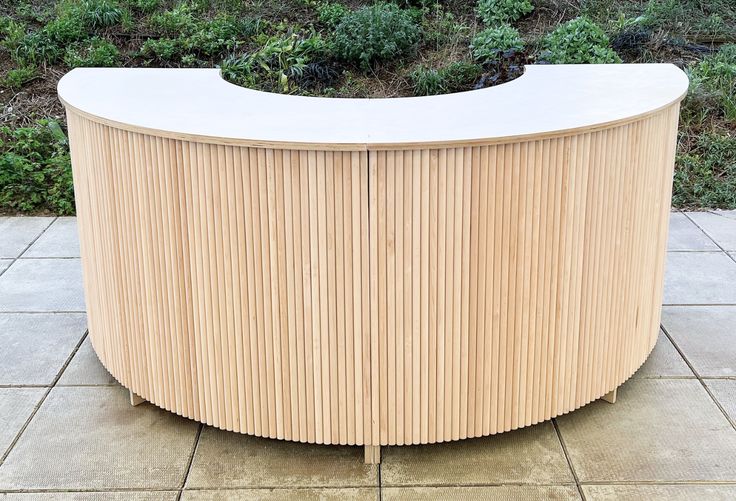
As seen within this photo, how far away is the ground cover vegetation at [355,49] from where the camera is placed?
6754mm

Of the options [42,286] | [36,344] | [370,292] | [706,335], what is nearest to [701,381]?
[706,335]

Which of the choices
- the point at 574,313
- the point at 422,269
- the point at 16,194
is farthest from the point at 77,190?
the point at 16,194

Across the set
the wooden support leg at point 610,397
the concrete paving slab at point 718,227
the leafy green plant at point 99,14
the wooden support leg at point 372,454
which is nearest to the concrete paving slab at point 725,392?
the wooden support leg at point 610,397

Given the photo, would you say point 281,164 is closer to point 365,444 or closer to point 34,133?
point 365,444

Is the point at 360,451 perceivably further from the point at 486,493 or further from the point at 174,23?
the point at 174,23

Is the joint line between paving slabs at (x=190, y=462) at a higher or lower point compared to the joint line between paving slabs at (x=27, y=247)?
higher

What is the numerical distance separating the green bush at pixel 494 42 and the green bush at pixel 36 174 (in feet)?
11.1

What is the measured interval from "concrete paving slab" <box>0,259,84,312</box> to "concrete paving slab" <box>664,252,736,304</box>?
10.3ft

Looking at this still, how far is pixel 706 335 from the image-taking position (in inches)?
173

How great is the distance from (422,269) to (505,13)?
231 inches

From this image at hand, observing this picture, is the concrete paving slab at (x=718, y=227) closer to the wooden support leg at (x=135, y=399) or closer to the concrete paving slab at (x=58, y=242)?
the wooden support leg at (x=135, y=399)

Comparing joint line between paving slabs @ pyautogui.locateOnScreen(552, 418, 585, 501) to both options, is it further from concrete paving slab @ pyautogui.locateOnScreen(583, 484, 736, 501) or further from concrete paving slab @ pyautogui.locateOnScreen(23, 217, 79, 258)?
concrete paving slab @ pyautogui.locateOnScreen(23, 217, 79, 258)

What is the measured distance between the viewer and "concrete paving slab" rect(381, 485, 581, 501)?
3.17m

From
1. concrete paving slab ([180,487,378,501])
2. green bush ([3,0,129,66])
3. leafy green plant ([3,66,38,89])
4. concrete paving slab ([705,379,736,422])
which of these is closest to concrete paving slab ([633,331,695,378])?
concrete paving slab ([705,379,736,422])
